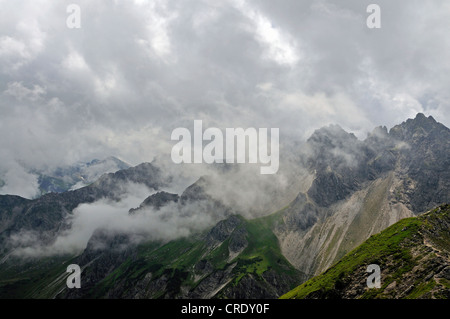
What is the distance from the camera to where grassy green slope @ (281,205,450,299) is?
334 ft

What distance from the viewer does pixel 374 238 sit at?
194 metres

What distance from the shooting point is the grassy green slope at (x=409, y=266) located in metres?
102

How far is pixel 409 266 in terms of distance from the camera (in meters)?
116

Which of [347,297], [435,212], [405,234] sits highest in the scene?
[435,212]
